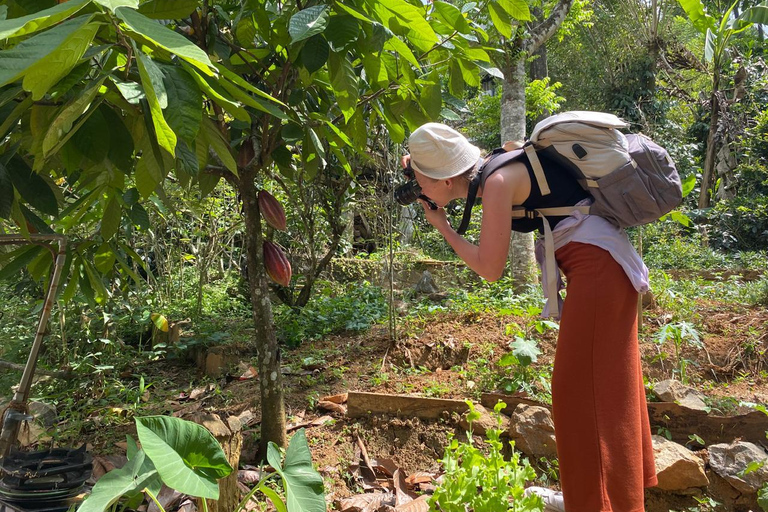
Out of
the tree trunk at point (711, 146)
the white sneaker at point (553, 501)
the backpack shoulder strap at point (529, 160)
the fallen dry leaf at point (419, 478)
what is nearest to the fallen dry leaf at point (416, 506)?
the fallen dry leaf at point (419, 478)

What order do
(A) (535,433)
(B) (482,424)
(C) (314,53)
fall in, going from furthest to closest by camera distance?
1. (B) (482,424)
2. (A) (535,433)
3. (C) (314,53)

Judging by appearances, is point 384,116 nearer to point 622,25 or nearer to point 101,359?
point 101,359

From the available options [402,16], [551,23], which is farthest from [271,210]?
[551,23]

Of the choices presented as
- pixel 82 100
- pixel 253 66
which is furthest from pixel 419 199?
pixel 82 100

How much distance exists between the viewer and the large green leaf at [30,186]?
146 centimetres

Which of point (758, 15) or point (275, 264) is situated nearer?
point (275, 264)

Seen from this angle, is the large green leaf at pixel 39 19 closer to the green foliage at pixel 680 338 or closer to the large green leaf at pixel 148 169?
the large green leaf at pixel 148 169

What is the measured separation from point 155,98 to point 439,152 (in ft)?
3.34

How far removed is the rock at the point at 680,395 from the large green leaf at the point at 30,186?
2.78m

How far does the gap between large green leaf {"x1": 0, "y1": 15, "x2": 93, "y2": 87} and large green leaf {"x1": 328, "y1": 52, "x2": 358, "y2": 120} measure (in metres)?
0.84

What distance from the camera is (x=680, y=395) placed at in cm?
278

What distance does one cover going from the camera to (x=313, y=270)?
4.74 meters

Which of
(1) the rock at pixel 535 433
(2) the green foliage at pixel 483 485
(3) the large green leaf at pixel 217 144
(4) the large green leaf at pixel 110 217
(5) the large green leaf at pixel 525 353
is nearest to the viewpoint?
(3) the large green leaf at pixel 217 144

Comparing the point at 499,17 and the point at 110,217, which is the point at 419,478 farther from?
the point at 499,17
